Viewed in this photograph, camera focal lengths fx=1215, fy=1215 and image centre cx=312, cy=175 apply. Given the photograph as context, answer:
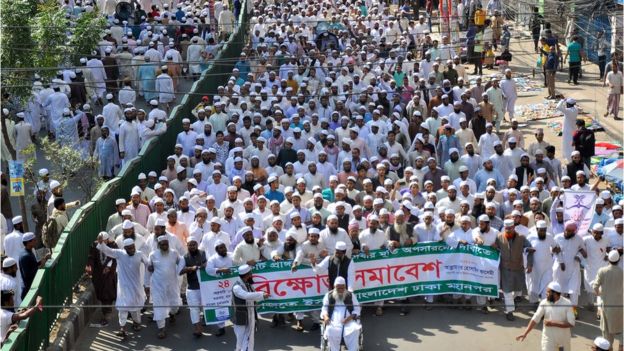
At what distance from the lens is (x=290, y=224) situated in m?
15.3

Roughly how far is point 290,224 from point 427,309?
2.03 m

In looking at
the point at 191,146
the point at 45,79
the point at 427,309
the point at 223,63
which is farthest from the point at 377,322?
the point at 223,63

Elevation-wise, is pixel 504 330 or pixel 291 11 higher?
pixel 291 11

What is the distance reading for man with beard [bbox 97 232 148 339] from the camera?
14172mm

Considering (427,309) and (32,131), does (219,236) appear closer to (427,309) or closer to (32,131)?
(427,309)

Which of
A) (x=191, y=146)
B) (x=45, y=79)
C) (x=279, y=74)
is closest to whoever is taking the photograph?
(x=191, y=146)

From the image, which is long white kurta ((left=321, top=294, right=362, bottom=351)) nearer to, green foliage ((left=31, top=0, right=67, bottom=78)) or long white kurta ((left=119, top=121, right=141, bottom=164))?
long white kurta ((left=119, top=121, right=141, bottom=164))

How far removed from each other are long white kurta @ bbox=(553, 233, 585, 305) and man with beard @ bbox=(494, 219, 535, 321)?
39 centimetres

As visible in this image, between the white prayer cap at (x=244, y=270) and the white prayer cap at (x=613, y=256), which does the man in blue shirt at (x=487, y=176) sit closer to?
the white prayer cap at (x=613, y=256)

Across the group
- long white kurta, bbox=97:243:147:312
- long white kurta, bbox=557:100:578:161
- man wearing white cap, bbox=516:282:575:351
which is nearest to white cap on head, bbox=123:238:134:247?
long white kurta, bbox=97:243:147:312

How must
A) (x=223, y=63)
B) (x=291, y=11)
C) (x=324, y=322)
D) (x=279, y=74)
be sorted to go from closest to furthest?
1. (x=324, y=322)
2. (x=279, y=74)
3. (x=223, y=63)
4. (x=291, y=11)

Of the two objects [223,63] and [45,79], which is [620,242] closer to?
[45,79]

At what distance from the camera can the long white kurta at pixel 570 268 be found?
46.3 feet

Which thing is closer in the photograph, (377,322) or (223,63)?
(377,322)
